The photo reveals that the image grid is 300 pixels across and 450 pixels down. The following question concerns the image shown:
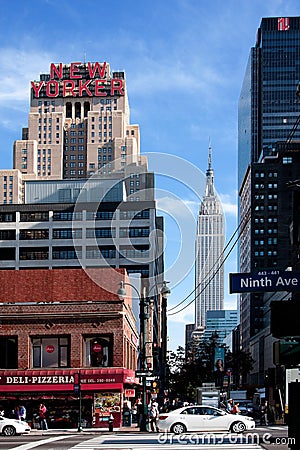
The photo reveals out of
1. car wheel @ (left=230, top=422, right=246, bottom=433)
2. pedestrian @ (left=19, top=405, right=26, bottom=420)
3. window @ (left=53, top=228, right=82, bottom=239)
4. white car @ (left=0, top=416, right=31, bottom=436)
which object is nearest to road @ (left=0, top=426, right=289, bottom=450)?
car wheel @ (left=230, top=422, right=246, bottom=433)

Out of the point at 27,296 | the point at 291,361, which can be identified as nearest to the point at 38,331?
the point at 27,296

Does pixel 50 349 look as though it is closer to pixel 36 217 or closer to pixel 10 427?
pixel 10 427

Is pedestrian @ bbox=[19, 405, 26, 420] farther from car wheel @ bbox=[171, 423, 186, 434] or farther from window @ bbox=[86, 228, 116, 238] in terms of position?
window @ bbox=[86, 228, 116, 238]

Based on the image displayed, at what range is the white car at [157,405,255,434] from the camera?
112 ft

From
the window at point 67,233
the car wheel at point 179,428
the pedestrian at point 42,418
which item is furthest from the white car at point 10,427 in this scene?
the window at point 67,233

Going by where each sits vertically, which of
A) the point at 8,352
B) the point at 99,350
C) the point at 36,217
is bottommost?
the point at 8,352

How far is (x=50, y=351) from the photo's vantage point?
1960 inches

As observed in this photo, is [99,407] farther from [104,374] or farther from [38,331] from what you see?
[38,331]

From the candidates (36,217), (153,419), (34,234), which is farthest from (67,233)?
(153,419)

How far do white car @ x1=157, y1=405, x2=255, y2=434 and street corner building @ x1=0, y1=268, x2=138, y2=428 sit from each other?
44.3ft

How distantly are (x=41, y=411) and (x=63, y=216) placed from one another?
100972 mm

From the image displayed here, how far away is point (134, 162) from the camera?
199000 mm

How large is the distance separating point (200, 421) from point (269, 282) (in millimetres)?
20197

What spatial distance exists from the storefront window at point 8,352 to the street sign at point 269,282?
35.6m
